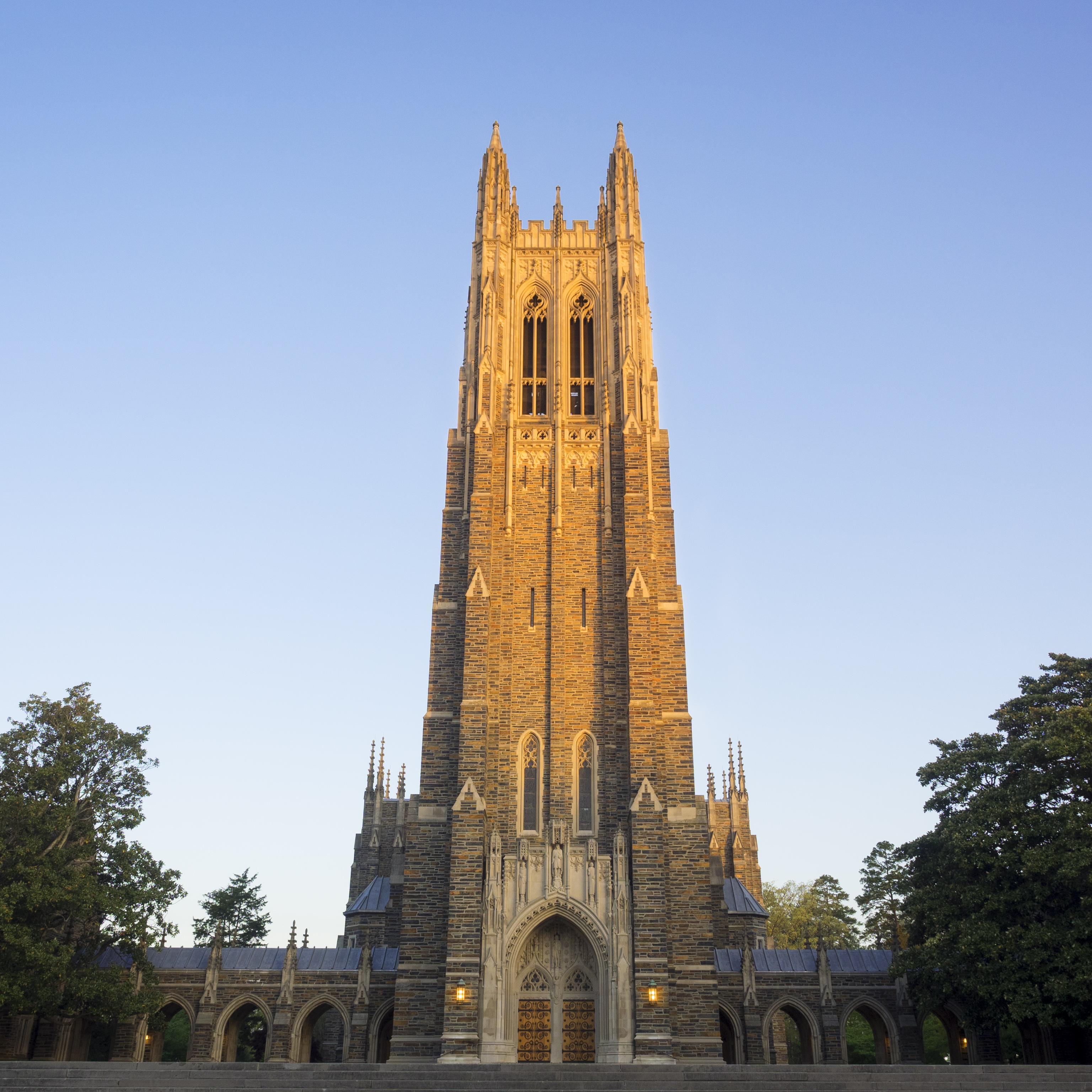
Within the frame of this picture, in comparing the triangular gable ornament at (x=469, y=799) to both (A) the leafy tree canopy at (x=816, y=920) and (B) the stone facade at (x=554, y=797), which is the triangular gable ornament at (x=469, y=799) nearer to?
(B) the stone facade at (x=554, y=797)

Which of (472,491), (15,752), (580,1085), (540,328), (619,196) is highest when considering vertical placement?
(619,196)

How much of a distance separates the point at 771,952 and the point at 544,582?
14.5 metres

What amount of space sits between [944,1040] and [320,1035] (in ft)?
81.5

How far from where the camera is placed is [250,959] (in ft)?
111

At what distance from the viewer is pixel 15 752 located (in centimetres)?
2806

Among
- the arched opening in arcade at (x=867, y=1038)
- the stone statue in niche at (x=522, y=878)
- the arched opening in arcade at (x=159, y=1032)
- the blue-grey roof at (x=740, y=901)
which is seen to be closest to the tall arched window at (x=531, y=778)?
the stone statue in niche at (x=522, y=878)

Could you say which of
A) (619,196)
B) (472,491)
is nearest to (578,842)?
(472,491)

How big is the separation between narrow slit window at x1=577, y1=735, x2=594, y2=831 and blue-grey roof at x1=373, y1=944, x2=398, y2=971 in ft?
26.1

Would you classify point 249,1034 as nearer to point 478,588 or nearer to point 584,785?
point 584,785

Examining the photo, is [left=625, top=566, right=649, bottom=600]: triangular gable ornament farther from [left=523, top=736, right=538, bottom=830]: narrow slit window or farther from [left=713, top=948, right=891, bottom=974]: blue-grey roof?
[left=713, top=948, right=891, bottom=974]: blue-grey roof

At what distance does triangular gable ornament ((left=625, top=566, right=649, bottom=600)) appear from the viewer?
31.1 metres

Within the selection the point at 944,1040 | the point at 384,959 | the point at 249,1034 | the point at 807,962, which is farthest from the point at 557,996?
the point at 249,1034

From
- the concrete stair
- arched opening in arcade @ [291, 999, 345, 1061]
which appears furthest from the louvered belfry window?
arched opening in arcade @ [291, 999, 345, 1061]

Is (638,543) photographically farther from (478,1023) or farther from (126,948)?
(126,948)
